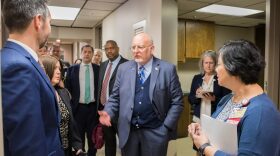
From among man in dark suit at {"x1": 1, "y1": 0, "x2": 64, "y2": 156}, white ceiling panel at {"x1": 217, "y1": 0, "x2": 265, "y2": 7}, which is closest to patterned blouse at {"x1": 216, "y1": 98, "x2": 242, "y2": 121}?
man in dark suit at {"x1": 1, "y1": 0, "x2": 64, "y2": 156}

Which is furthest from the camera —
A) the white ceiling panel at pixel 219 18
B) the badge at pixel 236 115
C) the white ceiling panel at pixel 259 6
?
the white ceiling panel at pixel 219 18

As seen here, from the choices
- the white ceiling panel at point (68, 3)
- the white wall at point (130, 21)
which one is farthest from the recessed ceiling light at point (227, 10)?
the white ceiling panel at point (68, 3)

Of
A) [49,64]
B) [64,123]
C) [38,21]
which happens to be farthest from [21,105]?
[49,64]

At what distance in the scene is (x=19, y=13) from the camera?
3.51 ft

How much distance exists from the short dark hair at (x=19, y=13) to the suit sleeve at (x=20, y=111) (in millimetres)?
193

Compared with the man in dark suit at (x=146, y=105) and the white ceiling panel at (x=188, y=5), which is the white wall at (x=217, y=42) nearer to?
the white ceiling panel at (x=188, y=5)

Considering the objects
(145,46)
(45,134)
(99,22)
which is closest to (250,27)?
(99,22)

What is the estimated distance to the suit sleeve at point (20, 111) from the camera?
95 centimetres

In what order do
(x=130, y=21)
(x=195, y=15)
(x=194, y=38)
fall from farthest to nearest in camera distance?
(x=194, y=38) < (x=195, y=15) < (x=130, y=21)

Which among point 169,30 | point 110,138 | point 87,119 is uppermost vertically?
point 169,30

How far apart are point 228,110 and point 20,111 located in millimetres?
884

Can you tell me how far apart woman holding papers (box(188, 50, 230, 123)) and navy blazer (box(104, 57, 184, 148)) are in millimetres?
602

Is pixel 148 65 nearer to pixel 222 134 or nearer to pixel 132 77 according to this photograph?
pixel 132 77

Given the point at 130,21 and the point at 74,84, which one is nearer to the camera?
the point at 74,84
